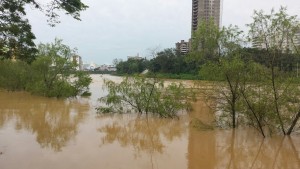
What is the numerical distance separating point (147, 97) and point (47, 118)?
5782 mm

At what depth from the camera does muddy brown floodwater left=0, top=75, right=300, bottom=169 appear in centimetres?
1099

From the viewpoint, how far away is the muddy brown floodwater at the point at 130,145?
11.0m

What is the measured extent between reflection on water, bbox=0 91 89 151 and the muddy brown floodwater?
40 millimetres

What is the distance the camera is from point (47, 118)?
19.5 meters

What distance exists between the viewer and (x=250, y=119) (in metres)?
15.5

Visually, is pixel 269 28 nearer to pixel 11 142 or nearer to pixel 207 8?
pixel 207 8

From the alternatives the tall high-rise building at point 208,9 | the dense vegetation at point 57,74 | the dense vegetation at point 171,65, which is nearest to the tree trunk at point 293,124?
the tall high-rise building at point 208,9

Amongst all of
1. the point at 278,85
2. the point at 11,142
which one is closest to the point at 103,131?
the point at 11,142

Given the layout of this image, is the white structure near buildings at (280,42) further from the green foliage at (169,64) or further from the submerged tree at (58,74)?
the green foliage at (169,64)

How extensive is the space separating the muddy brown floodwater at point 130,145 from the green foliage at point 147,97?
91 cm

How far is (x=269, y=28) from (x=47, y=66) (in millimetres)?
21259

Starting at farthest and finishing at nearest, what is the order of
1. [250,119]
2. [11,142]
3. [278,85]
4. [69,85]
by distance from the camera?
[69,85], [250,119], [278,85], [11,142]

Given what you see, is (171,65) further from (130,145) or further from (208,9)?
(130,145)

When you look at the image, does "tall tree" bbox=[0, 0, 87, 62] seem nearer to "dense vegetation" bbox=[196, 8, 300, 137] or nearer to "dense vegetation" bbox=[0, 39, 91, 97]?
"dense vegetation" bbox=[196, 8, 300, 137]
